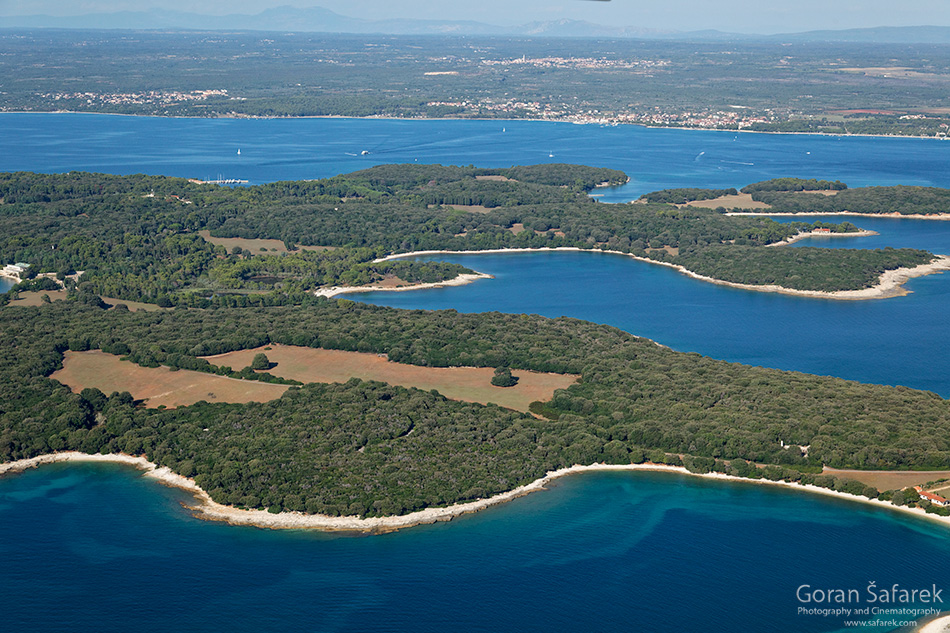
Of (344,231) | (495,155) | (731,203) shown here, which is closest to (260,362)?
(344,231)

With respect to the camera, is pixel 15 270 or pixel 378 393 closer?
pixel 378 393

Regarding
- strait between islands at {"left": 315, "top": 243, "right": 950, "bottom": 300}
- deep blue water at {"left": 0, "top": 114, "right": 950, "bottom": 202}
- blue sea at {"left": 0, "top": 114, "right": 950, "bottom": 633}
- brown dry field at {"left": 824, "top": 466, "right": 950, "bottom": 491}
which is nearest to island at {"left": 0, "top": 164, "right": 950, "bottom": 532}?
brown dry field at {"left": 824, "top": 466, "right": 950, "bottom": 491}

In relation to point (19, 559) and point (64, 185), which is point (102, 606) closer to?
point (19, 559)

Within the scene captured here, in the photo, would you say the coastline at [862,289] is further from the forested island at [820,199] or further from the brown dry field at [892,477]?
the brown dry field at [892,477]

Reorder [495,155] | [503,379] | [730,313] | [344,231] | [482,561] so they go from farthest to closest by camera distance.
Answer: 1. [495,155]
2. [344,231]
3. [730,313]
4. [503,379]
5. [482,561]

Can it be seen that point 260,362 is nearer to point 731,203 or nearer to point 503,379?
point 503,379

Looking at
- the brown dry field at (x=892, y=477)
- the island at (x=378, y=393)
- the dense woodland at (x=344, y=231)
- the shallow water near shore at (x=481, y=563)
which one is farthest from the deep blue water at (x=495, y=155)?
the shallow water near shore at (x=481, y=563)

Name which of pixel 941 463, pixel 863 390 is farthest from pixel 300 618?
pixel 863 390
